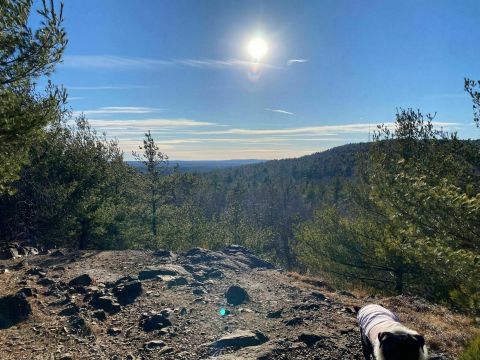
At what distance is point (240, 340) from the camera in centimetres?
758

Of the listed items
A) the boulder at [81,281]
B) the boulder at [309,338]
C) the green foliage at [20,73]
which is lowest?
the boulder at [81,281]

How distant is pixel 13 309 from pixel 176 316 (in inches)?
163

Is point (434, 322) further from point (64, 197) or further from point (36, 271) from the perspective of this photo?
point (64, 197)

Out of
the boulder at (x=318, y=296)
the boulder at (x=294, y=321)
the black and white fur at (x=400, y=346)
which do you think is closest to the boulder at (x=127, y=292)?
the boulder at (x=294, y=321)

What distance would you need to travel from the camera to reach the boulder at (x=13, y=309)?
8.28 m

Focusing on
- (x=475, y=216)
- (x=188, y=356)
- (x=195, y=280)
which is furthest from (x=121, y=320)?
(x=475, y=216)

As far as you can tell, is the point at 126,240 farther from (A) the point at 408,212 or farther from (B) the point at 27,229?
(A) the point at 408,212

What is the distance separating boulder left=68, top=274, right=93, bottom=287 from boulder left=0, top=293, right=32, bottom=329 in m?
2.40

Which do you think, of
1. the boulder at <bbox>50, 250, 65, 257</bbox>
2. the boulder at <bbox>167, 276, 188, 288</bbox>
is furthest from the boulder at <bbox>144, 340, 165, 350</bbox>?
the boulder at <bbox>50, 250, 65, 257</bbox>

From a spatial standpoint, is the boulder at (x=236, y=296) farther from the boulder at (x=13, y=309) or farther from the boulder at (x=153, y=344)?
the boulder at (x=13, y=309)

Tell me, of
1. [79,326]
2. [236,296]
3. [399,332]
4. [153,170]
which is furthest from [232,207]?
[399,332]

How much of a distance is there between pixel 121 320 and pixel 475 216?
9.36 metres

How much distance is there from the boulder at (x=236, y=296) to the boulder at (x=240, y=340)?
272 centimetres

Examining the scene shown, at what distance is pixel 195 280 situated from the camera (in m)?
12.5
